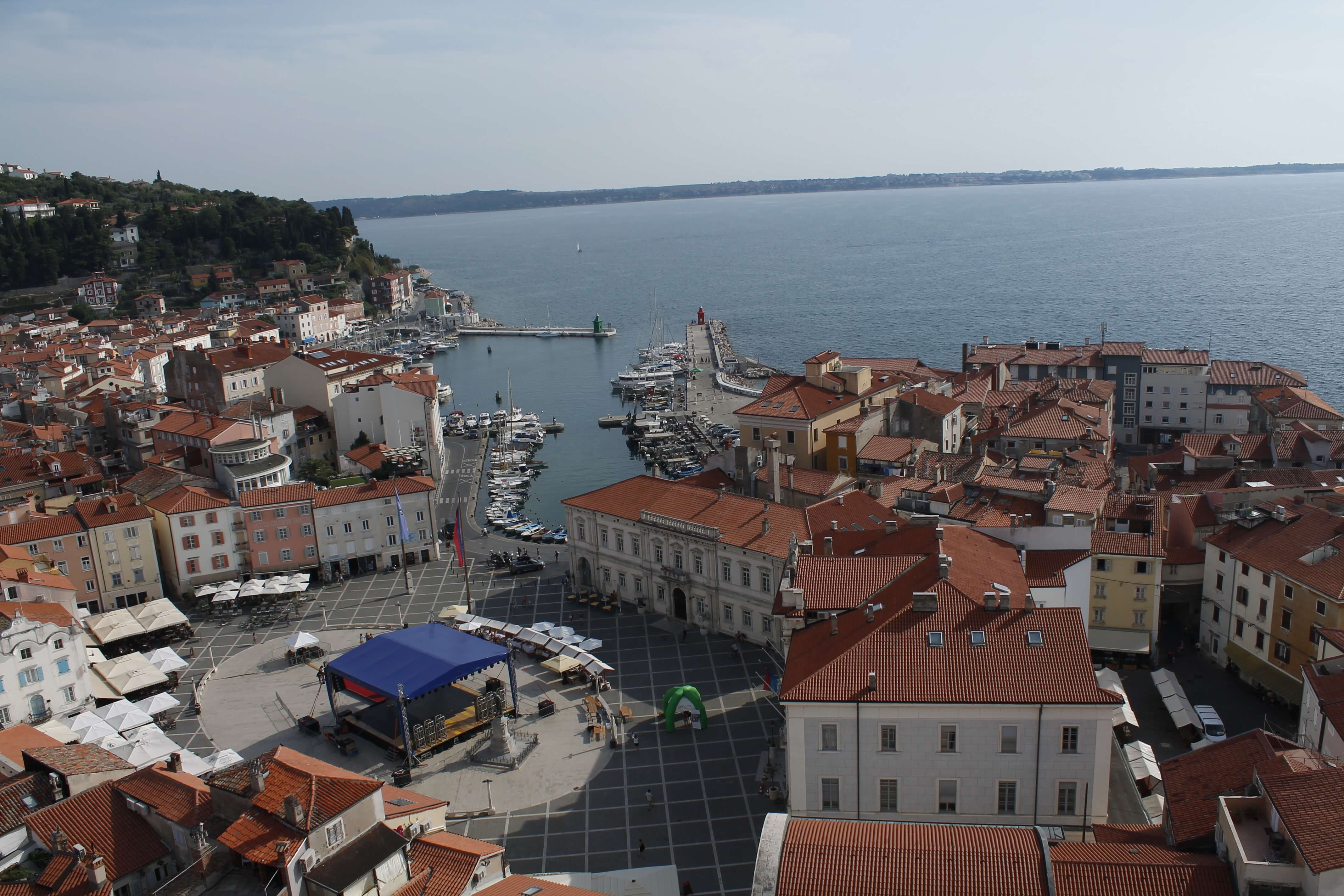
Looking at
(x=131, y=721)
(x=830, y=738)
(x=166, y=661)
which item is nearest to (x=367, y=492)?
(x=166, y=661)

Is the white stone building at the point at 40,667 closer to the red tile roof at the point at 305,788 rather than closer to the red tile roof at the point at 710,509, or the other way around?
the red tile roof at the point at 305,788

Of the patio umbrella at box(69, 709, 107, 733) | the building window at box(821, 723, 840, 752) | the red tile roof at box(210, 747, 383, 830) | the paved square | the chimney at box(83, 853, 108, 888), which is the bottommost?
the paved square

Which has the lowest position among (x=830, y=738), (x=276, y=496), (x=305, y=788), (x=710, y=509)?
(x=276, y=496)

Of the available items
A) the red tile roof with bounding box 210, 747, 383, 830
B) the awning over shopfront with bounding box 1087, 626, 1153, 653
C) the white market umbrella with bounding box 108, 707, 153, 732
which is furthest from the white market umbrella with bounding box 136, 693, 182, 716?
the awning over shopfront with bounding box 1087, 626, 1153, 653

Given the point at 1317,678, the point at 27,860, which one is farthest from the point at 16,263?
the point at 1317,678

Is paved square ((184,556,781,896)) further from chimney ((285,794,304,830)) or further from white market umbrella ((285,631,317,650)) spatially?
chimney ((285,794,304,830))

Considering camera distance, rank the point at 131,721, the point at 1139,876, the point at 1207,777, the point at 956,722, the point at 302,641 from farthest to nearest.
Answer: the point at 302,641 → the point at 131,721 → the point at 956,722 → the point at 1207,777 → the point at 1139,876

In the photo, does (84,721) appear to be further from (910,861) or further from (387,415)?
(387,415)
